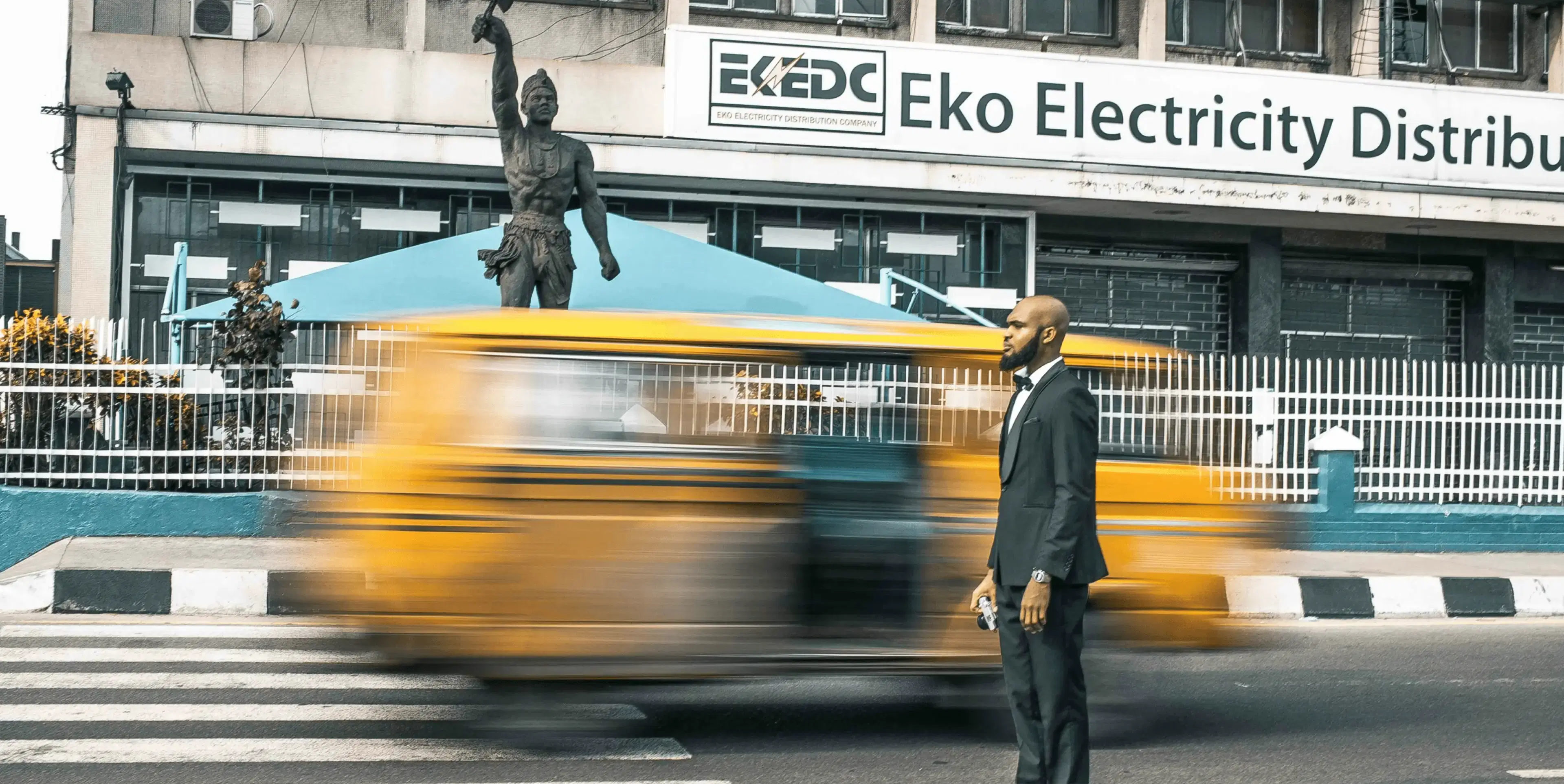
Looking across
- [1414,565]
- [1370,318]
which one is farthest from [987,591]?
[1370,318]

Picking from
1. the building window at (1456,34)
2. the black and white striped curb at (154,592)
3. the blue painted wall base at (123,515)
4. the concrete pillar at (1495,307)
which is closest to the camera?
the black and white striped curb at (154,592)

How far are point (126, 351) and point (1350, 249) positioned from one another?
616 inches

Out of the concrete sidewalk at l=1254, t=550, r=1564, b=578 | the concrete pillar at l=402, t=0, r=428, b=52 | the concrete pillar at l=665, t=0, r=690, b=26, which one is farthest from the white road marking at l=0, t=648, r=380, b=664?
the concrete pillar at l=665, t=0, r=690, b=26

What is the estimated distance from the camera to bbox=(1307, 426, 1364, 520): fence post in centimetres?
1252

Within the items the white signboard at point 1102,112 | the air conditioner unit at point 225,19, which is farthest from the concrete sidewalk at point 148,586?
the air conditioner unit at point 225,19

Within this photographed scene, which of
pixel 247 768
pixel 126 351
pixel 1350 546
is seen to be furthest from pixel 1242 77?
pixel 247 768

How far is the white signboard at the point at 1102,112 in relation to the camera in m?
16.5

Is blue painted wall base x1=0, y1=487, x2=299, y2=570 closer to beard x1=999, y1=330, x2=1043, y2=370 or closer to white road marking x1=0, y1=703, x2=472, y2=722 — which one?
white road marking x1=0, y1=703, x2=472, y2=722

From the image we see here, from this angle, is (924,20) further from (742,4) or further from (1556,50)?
(1556,50)

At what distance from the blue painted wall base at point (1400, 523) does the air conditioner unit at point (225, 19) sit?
12060 mm

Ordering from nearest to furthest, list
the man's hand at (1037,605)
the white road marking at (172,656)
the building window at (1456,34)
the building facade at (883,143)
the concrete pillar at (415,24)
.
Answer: the man's hand at (1037,605) → the white road marking at (172,656) → the building facade at (883,143) → the concrete pillar at (415,24) → the building window at (1456,34)

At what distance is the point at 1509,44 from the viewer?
2084 centimetres

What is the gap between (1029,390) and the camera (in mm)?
4422

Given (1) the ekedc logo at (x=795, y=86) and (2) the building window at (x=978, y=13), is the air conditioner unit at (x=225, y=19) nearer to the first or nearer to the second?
(1) the ekedc logo at (x=795, y=86)
